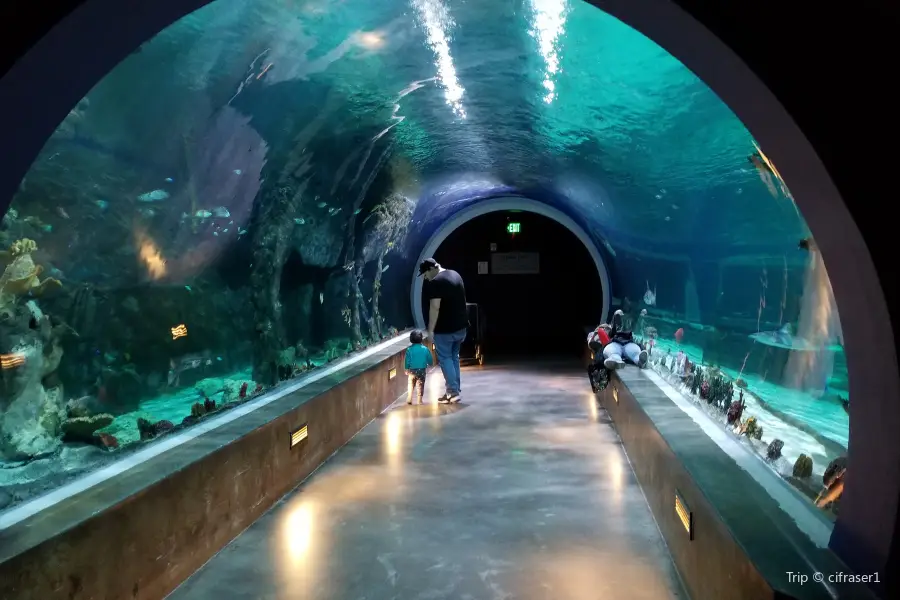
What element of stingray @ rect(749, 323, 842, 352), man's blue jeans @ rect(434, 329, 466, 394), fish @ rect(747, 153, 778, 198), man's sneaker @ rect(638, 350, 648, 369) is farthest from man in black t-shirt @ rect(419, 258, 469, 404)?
fish @ rect(747, 153, 778, 198)

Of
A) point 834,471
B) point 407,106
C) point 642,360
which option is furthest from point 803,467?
point 407,106

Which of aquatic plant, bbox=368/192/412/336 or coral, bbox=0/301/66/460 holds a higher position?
aquatic plant, bbox=368/192/412/336

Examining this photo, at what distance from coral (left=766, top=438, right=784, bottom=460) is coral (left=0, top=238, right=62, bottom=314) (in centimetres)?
392

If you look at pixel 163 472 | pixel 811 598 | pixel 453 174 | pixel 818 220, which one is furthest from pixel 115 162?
pixel 453 174

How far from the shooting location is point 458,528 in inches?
181

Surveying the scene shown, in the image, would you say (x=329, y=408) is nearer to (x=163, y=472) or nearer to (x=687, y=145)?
(x=163, y=472)

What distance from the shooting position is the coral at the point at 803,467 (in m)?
3.25

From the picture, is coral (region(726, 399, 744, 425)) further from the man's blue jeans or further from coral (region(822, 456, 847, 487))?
the man's blue jeans

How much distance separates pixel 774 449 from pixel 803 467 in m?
0.50

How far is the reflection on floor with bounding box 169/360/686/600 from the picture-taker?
12.1 feet

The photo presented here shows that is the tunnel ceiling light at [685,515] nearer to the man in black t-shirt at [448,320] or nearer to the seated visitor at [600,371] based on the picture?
the seated visitor at [600,371]

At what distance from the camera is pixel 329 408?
264 inches

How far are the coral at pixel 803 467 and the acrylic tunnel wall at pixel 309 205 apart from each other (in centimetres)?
1

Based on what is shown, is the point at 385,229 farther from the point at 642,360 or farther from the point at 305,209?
the point at 642,360
